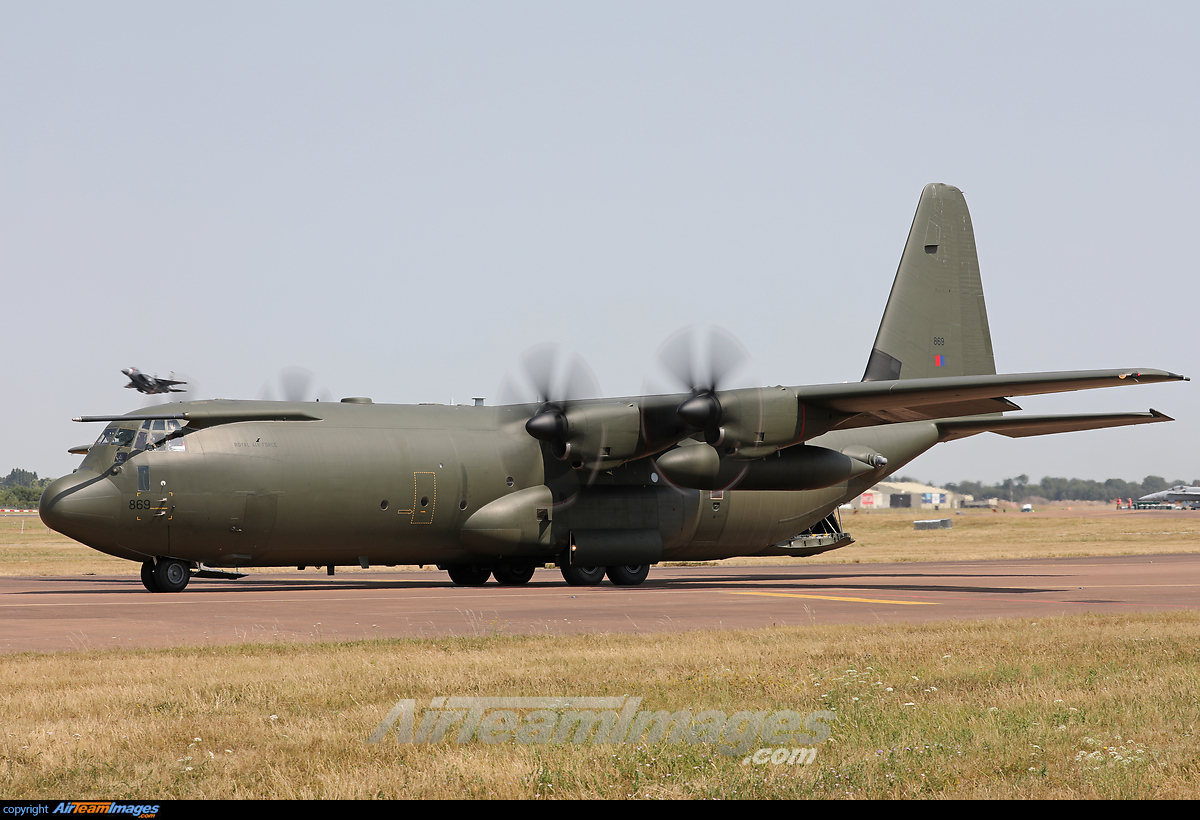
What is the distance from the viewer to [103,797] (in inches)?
281

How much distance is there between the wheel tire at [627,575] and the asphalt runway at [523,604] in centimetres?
59

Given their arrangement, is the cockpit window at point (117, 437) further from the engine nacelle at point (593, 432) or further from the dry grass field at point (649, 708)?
the dry grass field at point (649, 708)

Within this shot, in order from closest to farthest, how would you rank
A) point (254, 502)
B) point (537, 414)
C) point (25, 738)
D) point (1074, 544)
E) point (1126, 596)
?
point (25, 738), point (1126, 596), point (254, 502), point (537, 414), point (1074, 544)

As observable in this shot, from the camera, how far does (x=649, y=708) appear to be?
10.2m

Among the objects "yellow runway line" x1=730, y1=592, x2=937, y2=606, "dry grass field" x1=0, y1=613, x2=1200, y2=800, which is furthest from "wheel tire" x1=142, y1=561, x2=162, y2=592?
"dry grass field" x1=0, y1=613, x2=1200, y2=800

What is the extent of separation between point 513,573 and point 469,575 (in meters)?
1.15

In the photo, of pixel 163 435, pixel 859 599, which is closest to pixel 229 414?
pixel 163 435

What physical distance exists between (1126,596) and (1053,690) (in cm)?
1412

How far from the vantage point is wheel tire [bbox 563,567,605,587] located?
30047 millimetres

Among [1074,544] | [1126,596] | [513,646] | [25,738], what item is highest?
[25,738]

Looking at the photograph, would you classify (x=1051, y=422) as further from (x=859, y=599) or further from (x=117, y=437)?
(x=117, y=437)

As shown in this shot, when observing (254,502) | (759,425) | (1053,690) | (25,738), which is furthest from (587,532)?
(25,738)

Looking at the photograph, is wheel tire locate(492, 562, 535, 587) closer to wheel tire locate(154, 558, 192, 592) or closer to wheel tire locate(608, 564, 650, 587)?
wheel tire locate(608, 564, 650, 587)
